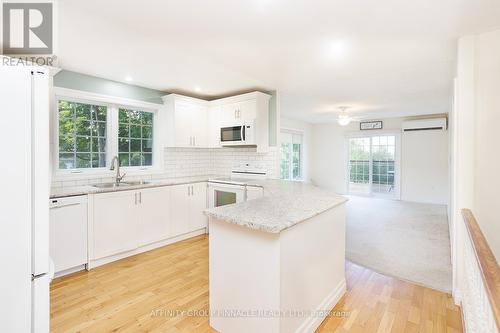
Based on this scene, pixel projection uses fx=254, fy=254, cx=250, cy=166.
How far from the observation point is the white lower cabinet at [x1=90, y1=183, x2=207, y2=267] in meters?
2.97

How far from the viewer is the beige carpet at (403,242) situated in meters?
2.82

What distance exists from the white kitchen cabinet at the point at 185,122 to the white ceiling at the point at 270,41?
0.28m

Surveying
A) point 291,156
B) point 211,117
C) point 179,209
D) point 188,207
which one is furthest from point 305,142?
point 179,209

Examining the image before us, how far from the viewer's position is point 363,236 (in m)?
4.02

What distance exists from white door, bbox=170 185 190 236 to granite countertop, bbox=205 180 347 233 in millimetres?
1791

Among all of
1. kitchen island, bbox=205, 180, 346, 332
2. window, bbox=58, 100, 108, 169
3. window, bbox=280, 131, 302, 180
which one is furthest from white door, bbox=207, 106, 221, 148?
window, bbox=280, 131, 302, 180

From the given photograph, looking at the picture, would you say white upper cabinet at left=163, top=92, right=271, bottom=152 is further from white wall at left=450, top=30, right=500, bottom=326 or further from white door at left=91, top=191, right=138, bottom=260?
white wall at left=450, top=30, right=500, bottom=326

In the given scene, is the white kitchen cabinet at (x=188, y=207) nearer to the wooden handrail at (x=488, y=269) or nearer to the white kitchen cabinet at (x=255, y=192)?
the white kitchen cabinet at (x=255, y=192)

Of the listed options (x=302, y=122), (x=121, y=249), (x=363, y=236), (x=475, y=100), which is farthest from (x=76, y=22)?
(x=302, y=122)

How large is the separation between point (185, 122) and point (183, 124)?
5 cm

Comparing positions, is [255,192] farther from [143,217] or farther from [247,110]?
[143,217]

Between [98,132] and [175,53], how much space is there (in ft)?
5.88

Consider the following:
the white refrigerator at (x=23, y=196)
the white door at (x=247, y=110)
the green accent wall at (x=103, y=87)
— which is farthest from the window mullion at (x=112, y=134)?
the white refrigerator at (x=23, y=196)

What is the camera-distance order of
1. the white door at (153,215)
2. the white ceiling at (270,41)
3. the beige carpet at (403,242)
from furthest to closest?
the white door at (153,215) < the beige carpet at (403,242) < the white ceiling at (270,41)
